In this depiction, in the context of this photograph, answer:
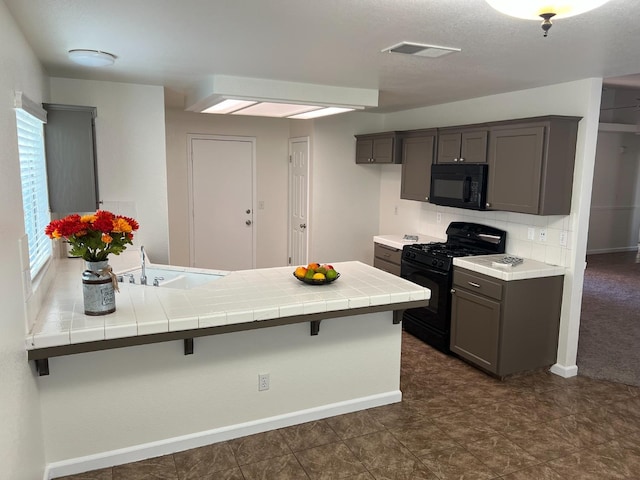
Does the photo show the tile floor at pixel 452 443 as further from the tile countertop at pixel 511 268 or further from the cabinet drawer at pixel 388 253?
the cabinet drawer at pixel 388 253

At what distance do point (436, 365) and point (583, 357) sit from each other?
1.37 m

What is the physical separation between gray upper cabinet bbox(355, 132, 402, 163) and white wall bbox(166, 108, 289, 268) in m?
1.17

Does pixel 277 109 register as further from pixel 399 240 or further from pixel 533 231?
pixel 533 231

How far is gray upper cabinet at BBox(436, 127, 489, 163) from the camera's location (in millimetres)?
4086

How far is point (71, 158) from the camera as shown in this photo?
11.3ft

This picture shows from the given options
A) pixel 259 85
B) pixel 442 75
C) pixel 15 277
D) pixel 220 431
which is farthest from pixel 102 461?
pixel 442 75

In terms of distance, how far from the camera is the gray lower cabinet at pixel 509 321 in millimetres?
3666

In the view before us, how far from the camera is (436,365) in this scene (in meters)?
4.05

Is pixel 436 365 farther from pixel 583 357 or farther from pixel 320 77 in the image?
pixel 320 77

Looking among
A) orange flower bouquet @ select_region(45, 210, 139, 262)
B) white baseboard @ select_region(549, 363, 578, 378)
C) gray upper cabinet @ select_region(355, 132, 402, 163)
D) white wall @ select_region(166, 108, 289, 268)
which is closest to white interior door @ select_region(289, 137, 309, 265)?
white wall @ select_region(166, 108, 289, 268)

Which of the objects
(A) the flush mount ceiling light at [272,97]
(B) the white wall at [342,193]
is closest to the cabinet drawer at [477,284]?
(A) the flush mount ceiling light at [272,97]

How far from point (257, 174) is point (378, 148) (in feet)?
5.82

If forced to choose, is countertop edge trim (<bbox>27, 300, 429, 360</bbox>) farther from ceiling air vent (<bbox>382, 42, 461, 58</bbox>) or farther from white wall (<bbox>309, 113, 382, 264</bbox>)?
white wall (<bbox>309, 113, 382, 264</bbox>)

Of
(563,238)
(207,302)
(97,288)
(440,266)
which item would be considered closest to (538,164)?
(563,238)
